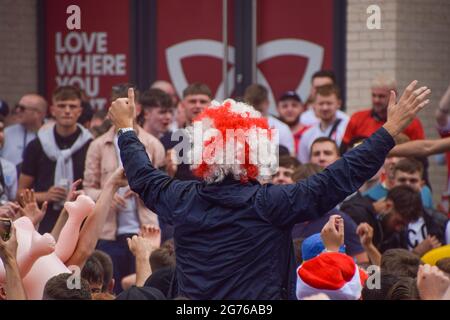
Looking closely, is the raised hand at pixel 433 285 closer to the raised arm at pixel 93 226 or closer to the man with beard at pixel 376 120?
the raised arm at pixel 93 226

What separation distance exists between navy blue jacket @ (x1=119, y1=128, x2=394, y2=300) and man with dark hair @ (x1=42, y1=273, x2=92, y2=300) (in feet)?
1.29

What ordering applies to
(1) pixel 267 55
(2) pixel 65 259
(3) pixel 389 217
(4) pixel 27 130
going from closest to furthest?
(2) pixel 65 259, (3) pixel 389 217, (4) pixel 27 130, (1) pixel 267 55

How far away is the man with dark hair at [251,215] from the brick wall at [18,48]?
839cm

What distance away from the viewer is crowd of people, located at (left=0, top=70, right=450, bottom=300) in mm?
4977

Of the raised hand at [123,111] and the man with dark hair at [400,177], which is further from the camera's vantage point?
the man with dark hair at [400,177]

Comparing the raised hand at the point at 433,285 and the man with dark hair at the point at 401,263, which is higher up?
the raised hand at the point at 433,285

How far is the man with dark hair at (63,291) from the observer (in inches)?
195

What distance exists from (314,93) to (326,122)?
41 centimetres

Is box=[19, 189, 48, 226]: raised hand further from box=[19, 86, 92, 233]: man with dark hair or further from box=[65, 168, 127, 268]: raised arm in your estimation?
box=[19, 86, 92, 233]: man with dark hair

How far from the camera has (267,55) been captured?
41.4 feet

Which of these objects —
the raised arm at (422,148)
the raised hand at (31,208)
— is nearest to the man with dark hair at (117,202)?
the raised arm at (422,148)
